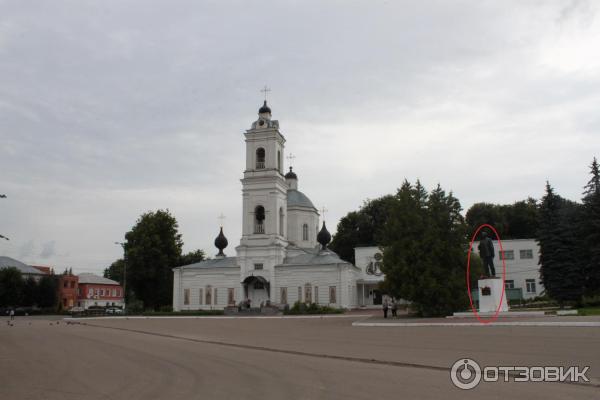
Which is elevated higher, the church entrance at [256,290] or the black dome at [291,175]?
the black dome at [291,175]

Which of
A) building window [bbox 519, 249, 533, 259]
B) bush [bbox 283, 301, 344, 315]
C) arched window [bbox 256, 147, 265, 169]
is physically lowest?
bush [bbox 283, 301, 344, 315]

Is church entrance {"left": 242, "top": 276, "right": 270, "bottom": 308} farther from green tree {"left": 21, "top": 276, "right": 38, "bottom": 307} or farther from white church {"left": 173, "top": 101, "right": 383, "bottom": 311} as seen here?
green tree {"left": 21, "top": 276, "right": 38, "bottom": 307}

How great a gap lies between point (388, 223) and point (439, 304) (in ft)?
18.2

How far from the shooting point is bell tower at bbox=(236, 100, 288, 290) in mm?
48344

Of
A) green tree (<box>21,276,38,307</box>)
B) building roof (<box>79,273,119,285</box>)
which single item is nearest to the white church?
green tree (<box>21,276,38,307</box>)

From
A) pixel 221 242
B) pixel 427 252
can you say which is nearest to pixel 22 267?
pixel 221 242

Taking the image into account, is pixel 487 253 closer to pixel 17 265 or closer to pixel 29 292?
pixel 29 292

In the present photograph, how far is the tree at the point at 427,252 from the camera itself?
28984 millimetres

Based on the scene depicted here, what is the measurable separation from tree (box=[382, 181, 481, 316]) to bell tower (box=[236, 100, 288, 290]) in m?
18.6

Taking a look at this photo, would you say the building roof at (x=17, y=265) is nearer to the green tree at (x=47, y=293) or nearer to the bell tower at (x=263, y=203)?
the green tree at (x=47, y=293)

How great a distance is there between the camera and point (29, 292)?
67438 mm

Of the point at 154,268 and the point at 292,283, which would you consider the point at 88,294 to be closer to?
the point at 154,268

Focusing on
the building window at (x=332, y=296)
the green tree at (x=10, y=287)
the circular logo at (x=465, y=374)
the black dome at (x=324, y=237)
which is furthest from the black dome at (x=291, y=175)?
the circular logo at (x=465, y=374)

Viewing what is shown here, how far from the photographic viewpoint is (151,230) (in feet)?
182
